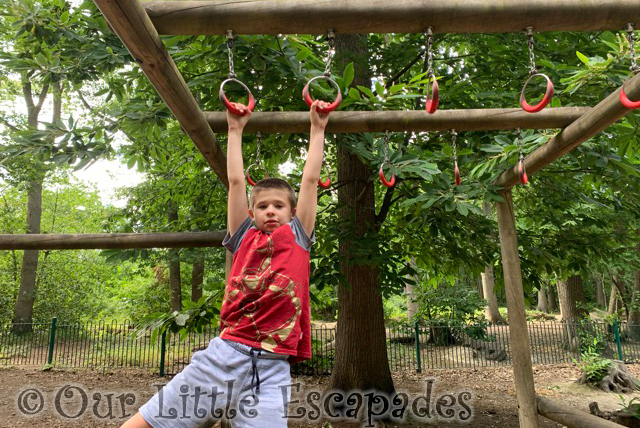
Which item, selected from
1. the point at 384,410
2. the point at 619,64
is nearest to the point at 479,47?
the point at 619,64

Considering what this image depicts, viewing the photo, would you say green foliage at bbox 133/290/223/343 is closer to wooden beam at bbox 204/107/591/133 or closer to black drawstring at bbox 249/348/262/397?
wooden beam at bbox 204/107/591/133

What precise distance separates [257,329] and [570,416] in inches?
107

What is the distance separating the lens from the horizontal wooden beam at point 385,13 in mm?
1724

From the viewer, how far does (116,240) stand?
3.61 m

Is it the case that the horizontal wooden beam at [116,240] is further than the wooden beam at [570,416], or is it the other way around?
the horizontal wooden beam at [116,240]

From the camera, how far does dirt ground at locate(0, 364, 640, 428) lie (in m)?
6.14

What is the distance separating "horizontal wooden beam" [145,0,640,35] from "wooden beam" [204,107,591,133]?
2.81 ft

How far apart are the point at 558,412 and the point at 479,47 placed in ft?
11.4

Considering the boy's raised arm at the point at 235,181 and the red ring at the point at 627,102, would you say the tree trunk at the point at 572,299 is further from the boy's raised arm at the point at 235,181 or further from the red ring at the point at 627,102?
the boy's raised arm at the point at 235,181

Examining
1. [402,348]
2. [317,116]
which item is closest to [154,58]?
[317,116]

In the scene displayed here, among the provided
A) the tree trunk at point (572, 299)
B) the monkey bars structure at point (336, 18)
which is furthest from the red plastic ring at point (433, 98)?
the tree trunk at point (572, 299)

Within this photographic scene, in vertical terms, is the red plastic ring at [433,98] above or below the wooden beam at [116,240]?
above

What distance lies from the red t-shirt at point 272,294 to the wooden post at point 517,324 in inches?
96.1

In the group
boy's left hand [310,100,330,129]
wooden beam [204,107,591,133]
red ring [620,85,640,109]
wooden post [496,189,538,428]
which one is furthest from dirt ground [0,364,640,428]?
red ring [620,85,640,109]
